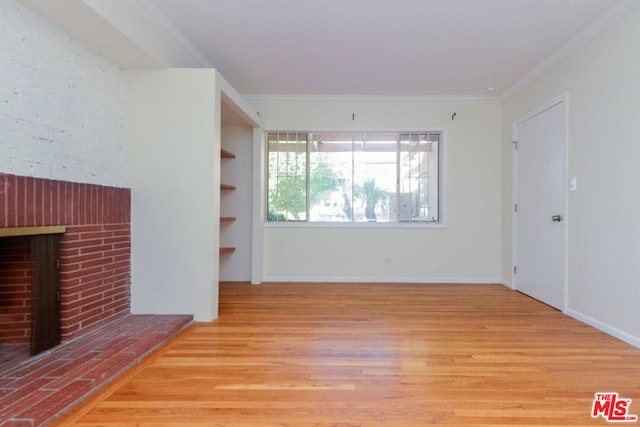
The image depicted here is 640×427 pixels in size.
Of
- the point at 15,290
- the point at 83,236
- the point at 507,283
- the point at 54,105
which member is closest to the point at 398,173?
the point at 507,283

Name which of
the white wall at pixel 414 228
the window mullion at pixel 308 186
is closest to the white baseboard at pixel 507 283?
the white wall at pixel 414 228

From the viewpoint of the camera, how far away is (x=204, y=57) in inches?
143

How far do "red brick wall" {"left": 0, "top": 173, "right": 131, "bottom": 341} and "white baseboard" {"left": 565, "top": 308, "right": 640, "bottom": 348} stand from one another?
392cm

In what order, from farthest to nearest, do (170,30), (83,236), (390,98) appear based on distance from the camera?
(390,98) → (170,30) → (83,236)

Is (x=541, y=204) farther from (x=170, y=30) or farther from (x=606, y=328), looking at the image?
(x=170, y=30)

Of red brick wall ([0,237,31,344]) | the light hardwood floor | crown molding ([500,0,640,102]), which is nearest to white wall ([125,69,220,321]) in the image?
the light hardwood floor

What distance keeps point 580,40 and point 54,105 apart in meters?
4.17

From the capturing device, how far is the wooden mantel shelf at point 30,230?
1958mm

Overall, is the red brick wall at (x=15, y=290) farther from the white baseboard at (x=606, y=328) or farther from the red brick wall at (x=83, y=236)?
the white baseboard at (x=606, y=328)

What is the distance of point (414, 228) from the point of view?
4.81 metres

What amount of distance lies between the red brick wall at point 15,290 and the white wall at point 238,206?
256 cm

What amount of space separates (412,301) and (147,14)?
3546 millimetres

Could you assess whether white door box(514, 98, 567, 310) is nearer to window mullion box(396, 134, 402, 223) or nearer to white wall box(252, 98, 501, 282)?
white wall box(252, 98, 501, 282)

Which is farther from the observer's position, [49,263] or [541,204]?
[541,204]
